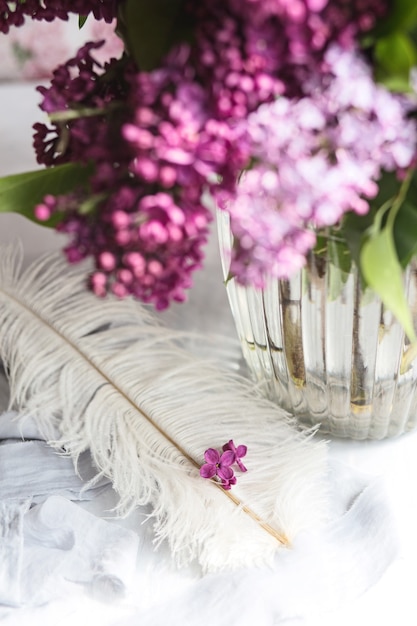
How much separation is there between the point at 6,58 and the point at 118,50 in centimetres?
12

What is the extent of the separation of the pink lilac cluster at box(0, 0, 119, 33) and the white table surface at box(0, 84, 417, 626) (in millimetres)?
312

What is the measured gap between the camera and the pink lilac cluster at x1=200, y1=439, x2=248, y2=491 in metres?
0.55

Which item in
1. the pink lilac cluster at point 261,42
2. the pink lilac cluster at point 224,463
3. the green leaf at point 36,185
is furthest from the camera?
the pink lilac cluster at point 224,463

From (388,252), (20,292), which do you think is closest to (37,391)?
(20,292)

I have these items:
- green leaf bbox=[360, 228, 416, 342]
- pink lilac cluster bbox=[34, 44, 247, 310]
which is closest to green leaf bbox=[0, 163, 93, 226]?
pink lilac cluster bbox=[34, 44, 247, 310]

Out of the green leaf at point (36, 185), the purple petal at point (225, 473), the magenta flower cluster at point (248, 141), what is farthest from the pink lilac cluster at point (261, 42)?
the purple petal at point (225, 473)

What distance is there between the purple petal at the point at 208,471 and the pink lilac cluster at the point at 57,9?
11.1 inches

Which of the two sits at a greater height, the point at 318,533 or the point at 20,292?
the point at 20,292

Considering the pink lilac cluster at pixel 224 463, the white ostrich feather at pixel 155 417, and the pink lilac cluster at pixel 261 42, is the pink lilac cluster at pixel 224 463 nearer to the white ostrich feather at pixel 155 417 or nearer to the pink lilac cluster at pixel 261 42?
the white ostrich feather at pixel 155 417

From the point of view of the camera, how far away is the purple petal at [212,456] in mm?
563

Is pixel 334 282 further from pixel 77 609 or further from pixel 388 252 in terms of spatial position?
pixel 77 609

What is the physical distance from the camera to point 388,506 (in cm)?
55

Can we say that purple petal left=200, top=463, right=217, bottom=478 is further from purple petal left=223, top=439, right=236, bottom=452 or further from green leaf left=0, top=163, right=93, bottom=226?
green leaf left=0, top=163, right=93, bottom=226

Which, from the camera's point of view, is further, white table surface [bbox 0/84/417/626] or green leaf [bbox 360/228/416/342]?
white table surface [bbox 0/84/417/626]
